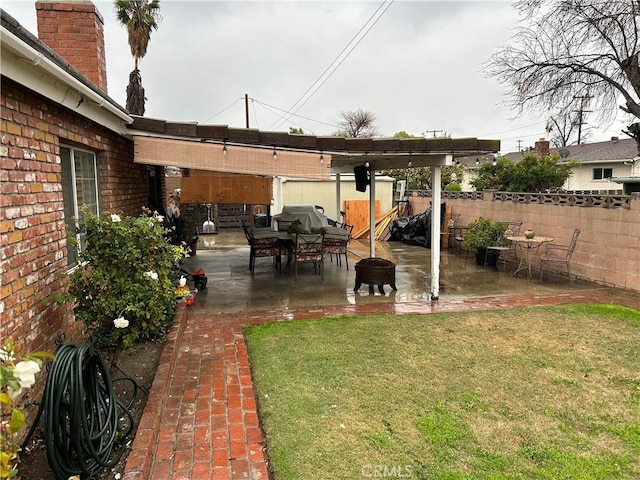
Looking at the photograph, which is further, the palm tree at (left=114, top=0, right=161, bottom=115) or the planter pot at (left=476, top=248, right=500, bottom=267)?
the palm tree at (left=114, top=0, right=161, bottom=115)

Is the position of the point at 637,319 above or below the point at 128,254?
below

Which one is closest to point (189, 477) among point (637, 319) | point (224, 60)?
point (637, 319)

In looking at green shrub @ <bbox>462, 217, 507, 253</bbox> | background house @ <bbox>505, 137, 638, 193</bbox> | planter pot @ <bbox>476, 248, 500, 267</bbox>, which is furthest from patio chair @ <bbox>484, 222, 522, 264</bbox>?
background house @ <bbox>505, 137, 638, 193</bbox>

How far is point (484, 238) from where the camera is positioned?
10180 mm

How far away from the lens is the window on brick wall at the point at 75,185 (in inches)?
168

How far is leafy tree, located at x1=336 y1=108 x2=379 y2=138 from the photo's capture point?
149ft

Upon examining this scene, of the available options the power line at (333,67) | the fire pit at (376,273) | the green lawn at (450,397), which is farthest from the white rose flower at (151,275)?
the power line at (333,67)

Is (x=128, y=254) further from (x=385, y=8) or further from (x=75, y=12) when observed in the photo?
(x=385, y=8)

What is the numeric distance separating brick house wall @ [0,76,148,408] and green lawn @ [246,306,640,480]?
192cm

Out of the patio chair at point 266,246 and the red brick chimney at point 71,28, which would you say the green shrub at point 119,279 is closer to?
the red brick chimney at point 71,28

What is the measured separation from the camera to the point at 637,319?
19.9ft

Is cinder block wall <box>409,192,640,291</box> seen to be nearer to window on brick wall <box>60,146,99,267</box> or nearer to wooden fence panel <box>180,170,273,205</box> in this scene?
wooden fence panel <box>180,170,273,205</box>

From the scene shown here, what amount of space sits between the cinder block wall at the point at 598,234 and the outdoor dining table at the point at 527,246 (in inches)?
16.2

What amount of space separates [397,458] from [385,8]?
37.2 feet
